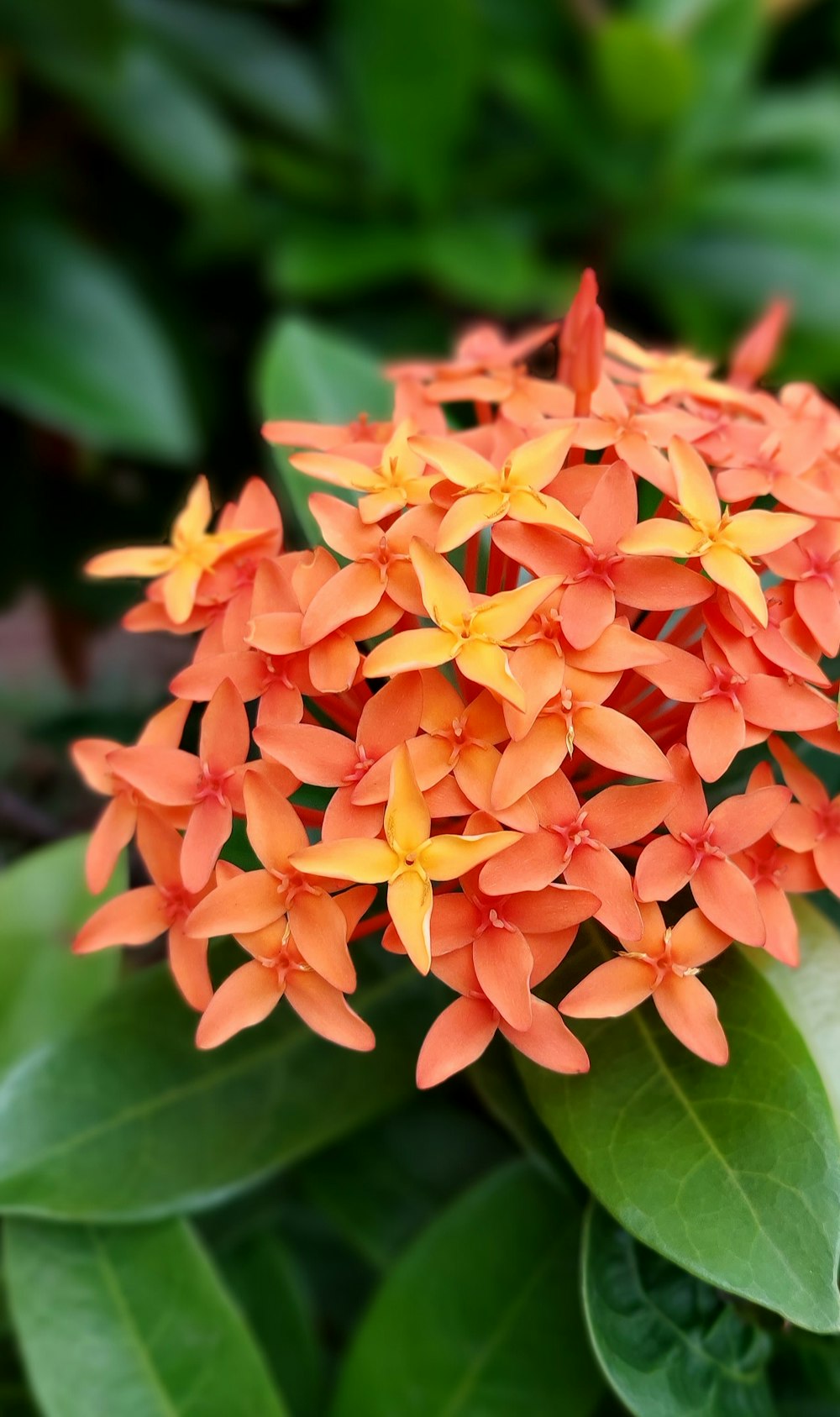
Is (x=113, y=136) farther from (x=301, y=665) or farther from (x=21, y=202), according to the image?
(x=301, y=665)

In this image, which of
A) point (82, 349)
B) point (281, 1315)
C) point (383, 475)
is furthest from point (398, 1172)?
point (82, 349)

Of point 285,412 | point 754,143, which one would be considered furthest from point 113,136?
point 754,143

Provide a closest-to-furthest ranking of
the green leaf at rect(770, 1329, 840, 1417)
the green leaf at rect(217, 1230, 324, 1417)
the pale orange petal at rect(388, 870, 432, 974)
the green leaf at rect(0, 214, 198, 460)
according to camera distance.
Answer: the pale orange petal at rect(388, 870, 432, 974)
the green leaf at rect(770, 1329, 840, 1417)
the green leaf at rect(217, 1230, 324, 1417)
the green leaf at rect(0, 214, 198, 460)

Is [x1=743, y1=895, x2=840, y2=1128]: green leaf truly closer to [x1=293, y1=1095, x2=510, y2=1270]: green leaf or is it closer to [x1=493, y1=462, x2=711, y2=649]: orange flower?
Result: [x1=493, y1=462, x2=711, y2=649]: orange flower

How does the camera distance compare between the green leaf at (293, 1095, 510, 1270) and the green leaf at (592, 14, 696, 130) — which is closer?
the green leaf at (293, 1095, 510, 1270)

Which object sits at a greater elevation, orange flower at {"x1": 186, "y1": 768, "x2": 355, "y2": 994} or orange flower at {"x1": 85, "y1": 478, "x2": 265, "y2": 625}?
orange flower at {"x1": 85, "y1": 478, "x2": 265, "y2": 625}

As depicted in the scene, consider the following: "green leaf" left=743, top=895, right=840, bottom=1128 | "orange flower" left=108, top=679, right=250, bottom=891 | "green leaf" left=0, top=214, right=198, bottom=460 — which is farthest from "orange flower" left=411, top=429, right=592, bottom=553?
"green leaf" left=0, top=214, right=198, bottom=460
